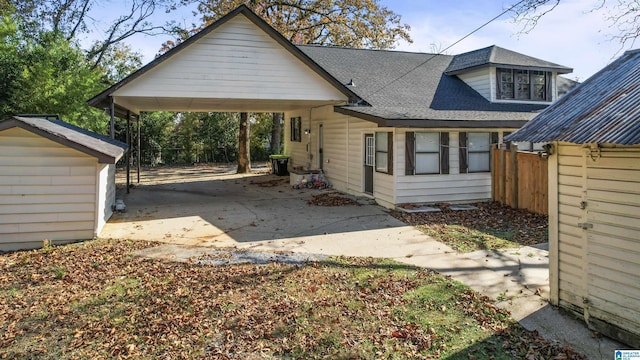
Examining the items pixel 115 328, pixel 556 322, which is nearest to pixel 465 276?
pixel 556 322

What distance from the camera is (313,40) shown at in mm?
27250

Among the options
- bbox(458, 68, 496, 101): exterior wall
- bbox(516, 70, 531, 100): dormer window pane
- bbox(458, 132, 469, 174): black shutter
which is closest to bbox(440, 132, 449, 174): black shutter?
bbox(458, 132, 469, 174): black shutter

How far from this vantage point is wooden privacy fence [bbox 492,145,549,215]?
10391 millimetres

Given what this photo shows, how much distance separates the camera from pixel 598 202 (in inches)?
182

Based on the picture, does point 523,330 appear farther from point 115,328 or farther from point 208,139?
point 208,139

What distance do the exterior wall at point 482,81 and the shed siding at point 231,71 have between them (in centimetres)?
688

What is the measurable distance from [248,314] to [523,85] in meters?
14.9

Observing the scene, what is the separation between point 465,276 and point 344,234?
3.16 meters

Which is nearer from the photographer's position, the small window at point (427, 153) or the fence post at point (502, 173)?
the fence post at point (502, 173)

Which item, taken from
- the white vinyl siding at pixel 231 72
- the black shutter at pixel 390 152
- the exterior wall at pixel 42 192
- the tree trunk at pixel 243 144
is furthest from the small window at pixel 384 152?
the tree trunk at pixel 243 144

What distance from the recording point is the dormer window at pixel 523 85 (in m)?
15.6

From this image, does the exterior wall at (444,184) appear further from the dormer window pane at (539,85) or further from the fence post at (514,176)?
the dormer window pane at (539,85)

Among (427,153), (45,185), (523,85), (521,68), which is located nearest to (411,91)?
(427,153)

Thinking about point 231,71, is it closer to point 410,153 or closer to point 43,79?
point 410,153
